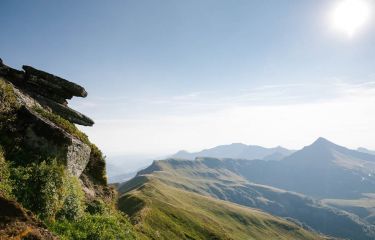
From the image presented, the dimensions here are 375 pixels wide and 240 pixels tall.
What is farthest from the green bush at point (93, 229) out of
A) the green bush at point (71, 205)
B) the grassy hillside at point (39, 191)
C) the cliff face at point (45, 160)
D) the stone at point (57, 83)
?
the stone at point (57, 83)

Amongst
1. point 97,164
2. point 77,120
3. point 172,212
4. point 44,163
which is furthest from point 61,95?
point 172,212

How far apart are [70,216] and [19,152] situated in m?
5.47

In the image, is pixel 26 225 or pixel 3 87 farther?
pixel 3 87

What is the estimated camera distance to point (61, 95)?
3434 centimetres

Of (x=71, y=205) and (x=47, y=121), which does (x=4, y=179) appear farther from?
(x=47, y=121)

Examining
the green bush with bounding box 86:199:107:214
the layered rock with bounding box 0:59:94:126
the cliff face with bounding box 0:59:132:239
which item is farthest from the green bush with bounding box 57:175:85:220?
the layered rock with bounding box 0:59:94:126

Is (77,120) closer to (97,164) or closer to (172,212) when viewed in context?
(97,164)

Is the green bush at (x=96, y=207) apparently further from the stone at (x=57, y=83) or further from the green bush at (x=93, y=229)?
the stone at (x=57, y=83)

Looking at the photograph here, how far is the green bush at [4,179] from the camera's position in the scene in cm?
1775

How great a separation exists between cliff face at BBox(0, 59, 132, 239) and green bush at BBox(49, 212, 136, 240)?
10 cm

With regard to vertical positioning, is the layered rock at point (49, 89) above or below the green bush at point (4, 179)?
above

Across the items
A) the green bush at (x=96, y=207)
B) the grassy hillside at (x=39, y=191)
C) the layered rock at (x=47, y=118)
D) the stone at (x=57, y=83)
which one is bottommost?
the green bush at (x=96, y=207)

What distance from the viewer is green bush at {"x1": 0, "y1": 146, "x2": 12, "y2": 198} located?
1775 centimetres

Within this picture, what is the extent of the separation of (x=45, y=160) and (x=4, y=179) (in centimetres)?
353
